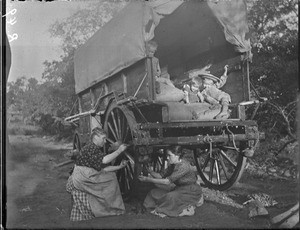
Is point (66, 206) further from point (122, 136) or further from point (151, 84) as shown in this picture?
point (151, 84)

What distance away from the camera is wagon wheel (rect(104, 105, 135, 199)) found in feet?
14.9

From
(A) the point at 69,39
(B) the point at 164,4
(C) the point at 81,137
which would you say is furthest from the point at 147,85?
(A) the point at 69,39

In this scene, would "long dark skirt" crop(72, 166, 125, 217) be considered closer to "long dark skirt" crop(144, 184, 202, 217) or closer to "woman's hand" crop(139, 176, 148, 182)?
"woman's hand" crop(139, 176, 148, 182)

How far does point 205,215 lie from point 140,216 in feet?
2.52

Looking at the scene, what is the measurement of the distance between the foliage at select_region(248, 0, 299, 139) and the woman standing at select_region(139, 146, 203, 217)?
2430 mm

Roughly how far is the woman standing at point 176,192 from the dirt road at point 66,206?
0.12m

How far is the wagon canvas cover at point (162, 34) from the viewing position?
166 inches

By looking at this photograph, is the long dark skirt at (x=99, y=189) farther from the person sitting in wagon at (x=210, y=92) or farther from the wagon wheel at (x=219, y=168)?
the person sitting in wagon at (x=210, y=92)

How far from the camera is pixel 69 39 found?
6887 millimetres

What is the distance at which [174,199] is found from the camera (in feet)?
13.0

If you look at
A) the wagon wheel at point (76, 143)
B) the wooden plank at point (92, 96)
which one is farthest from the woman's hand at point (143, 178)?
the wagon wheel at point (76, 143)

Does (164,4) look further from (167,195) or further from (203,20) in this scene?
(167,195)

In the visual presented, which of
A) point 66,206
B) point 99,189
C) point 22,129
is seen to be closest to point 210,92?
point 99,189

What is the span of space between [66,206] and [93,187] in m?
0.84
